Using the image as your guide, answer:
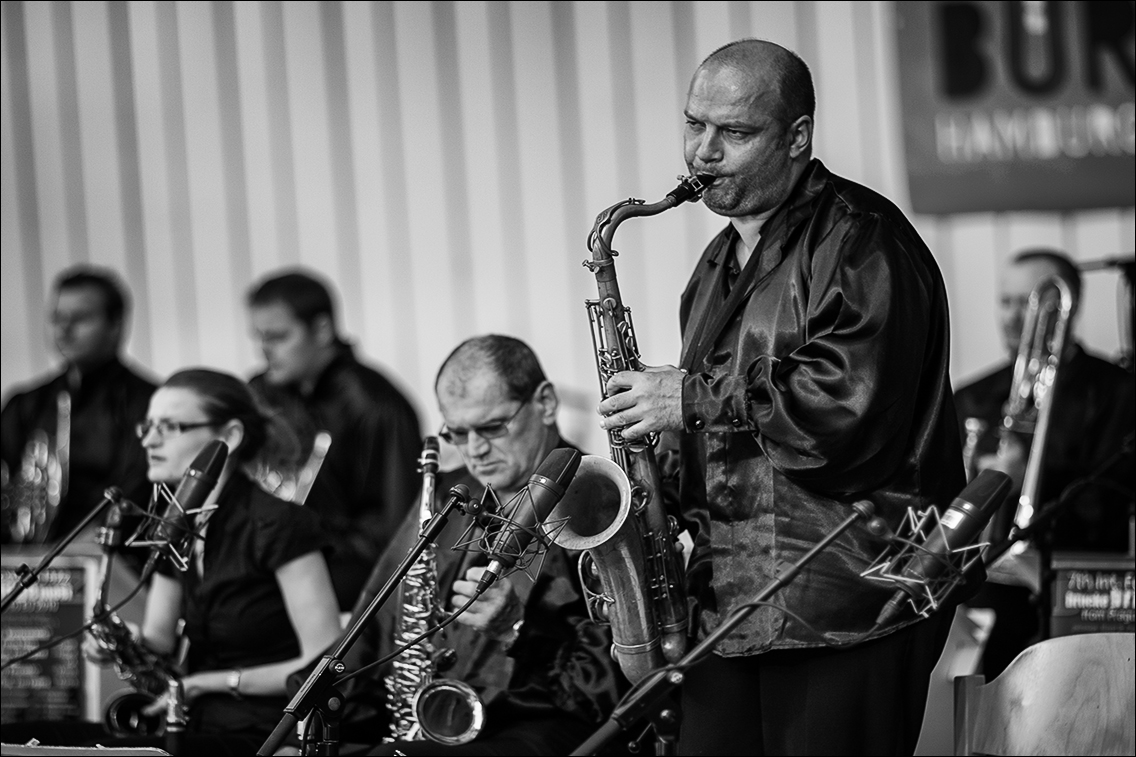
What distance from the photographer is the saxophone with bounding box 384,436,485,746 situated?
2.82 m

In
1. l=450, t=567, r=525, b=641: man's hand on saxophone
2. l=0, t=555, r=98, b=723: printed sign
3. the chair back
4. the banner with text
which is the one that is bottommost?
l=0, t=555, r=98, b=723: printed sign

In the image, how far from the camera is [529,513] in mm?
2102

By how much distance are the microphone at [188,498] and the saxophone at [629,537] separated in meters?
0.73

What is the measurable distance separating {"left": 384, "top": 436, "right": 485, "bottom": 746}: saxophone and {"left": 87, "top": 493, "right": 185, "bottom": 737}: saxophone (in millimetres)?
475

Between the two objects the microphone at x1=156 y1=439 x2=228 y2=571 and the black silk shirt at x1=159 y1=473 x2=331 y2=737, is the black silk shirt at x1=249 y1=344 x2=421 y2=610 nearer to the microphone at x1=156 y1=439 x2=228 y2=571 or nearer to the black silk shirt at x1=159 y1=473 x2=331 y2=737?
the black silk shirt at x1=159 y1=473 x2=331 y2=737

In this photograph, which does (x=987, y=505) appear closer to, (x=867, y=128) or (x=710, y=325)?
(x=710, y=325)

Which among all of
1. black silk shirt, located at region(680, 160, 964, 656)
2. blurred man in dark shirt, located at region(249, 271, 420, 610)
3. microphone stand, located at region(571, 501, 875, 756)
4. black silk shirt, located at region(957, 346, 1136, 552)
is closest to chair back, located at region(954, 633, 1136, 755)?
black silk shirt, located at region(680, 160, 964, 656)

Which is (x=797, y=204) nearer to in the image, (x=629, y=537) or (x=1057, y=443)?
(x=629, y=537)

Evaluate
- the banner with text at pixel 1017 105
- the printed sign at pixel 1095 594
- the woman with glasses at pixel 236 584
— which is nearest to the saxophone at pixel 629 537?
the woman with glasses at pixel 236 584

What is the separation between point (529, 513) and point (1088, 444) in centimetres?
304

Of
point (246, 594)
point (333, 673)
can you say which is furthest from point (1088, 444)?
point (333, 673)

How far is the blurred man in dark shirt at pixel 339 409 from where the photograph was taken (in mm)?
4988

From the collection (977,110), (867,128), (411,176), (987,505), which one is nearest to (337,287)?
(411,176)

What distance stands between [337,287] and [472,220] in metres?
0.68
